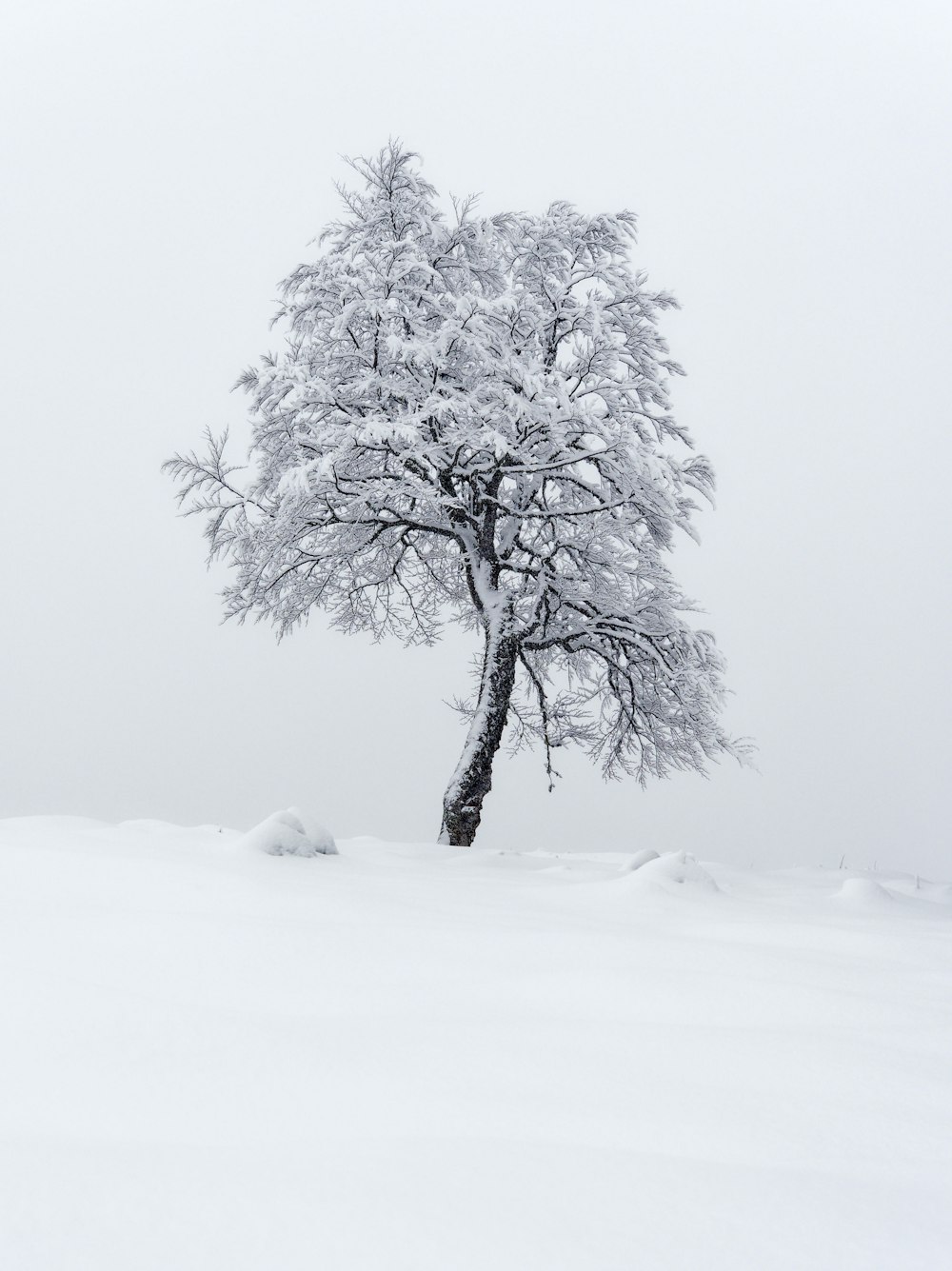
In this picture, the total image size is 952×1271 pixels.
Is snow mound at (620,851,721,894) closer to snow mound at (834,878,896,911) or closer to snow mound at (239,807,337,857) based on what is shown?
snow mound at (834,878,896,911)

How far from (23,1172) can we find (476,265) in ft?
31.8

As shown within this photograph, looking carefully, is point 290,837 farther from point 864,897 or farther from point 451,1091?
point 864,897

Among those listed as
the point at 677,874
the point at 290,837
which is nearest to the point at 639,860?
the point at 677,874

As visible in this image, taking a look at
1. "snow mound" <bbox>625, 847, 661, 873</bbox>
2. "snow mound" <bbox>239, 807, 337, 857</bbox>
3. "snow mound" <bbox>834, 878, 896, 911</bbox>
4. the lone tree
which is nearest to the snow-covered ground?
"snow mound" <bbox>239, 807, 337, 857</bbox>

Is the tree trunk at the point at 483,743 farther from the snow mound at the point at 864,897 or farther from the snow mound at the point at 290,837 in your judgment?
the snow mound at the point at 864,897

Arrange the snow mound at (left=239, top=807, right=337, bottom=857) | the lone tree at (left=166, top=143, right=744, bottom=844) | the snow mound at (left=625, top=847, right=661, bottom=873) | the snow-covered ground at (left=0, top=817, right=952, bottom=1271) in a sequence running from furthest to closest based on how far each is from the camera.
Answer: the lone tree at (left=166, top=143, right=744, bottom=844) < the snow mound at (left=625, top=847, right=661, bottom=873) < the snow mound at (left=239, top=807, right=337, bottom=857) < the snow-covered ground at (left=0, top=817, right=952, bottom=1271)

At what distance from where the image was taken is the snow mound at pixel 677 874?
4191 mm

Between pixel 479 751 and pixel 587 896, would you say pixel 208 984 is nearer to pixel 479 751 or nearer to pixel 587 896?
pixel 587 896

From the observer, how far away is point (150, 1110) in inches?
55.4

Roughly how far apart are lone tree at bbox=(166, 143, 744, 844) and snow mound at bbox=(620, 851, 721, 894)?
12.6 ft

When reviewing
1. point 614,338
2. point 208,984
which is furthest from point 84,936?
point 614,338

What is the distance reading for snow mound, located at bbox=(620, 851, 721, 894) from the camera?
419 centimetres

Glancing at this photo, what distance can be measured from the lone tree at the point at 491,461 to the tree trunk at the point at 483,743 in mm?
23

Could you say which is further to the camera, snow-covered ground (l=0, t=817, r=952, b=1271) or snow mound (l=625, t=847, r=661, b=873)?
snow mound (l=625, t=847, r=661, b=873)
